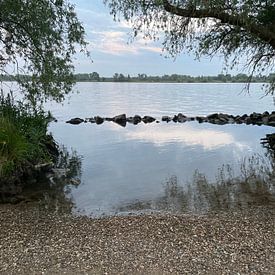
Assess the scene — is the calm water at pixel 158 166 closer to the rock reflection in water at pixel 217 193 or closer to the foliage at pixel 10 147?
the rock reflection in water at pixel 217 193

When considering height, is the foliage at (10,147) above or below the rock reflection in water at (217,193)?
above

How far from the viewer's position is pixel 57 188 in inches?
396

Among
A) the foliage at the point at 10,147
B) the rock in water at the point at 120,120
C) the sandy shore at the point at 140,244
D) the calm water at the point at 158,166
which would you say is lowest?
the rock in water at the point at 120,120

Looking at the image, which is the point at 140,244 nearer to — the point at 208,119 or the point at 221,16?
the point at 221,16

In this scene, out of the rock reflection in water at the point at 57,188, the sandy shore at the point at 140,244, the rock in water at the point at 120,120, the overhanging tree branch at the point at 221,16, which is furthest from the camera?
the rock in water at the point at 120,120

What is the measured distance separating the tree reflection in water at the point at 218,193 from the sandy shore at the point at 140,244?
929mm

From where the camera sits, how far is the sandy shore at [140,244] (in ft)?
15.4

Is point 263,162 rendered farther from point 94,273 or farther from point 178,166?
point 94,273

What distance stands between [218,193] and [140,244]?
14.0 feet

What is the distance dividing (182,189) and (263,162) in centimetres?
499

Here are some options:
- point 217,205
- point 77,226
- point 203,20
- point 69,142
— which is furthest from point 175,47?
point 69,142

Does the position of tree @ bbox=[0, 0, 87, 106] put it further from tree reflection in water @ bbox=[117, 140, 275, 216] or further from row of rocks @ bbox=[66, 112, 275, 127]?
row of rocks @ bbox=[66, 112, 275, 127]

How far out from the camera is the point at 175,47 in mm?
12227

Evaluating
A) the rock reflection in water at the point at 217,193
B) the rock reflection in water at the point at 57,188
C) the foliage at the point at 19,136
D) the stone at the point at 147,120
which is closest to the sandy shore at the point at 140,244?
the rock reflection in water at the point at 217,193
